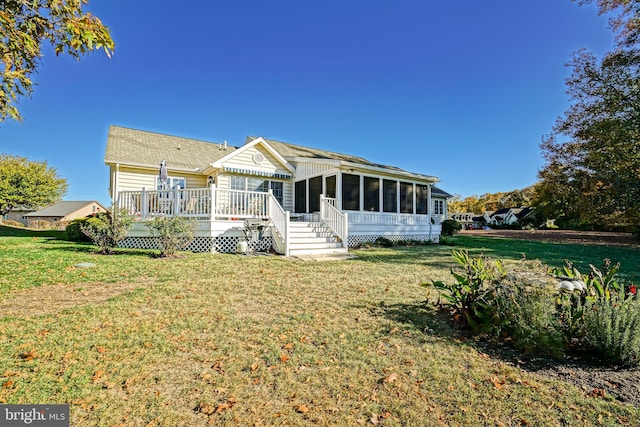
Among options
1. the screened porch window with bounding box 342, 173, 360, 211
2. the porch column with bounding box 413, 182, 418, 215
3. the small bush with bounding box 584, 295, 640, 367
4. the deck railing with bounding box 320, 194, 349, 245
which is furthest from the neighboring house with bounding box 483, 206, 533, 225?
the small bush with bounding box 584, 295, 640, 367

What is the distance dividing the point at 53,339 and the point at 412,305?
15.9ft

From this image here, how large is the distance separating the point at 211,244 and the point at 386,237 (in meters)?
8.29

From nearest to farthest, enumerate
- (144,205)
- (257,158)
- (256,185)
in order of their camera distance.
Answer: (144,205)
(257,158)
(256,185)

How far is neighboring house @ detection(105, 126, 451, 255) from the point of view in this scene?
428 inches

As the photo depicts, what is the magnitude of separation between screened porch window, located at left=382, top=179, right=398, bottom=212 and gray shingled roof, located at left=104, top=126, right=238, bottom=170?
9369mm

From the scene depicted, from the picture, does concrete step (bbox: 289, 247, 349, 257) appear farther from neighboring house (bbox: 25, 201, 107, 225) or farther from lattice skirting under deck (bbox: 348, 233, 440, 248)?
neighboring house (bbox: 25, 201, 107, 225)

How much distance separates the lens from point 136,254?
9391 mm

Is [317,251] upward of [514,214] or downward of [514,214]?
downward

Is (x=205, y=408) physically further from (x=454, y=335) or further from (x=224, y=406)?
(x=454, y=335)

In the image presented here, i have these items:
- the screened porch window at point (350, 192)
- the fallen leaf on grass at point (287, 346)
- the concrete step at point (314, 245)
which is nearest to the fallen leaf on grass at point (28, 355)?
the fallen leaf on grass at point (287, 346)

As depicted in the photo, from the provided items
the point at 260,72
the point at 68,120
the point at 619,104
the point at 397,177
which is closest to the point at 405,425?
the point at 397,177

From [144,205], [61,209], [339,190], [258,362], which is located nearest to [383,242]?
[339,190]

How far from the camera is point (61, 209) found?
49250 millimetres

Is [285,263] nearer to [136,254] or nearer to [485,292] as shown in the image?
[136,254]
